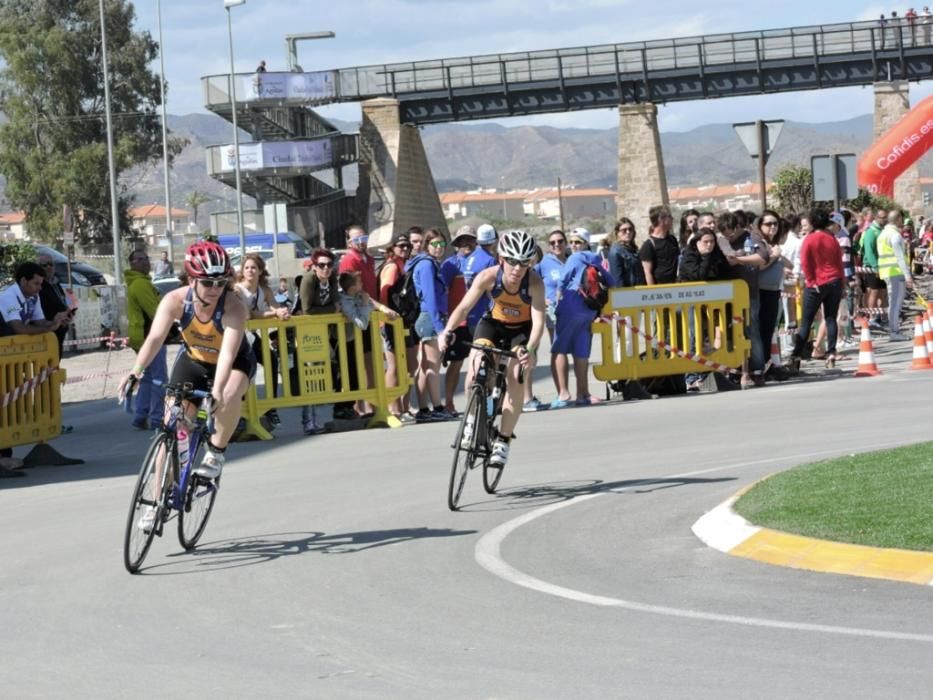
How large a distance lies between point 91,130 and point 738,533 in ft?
285

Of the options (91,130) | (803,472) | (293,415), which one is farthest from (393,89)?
(803,472)

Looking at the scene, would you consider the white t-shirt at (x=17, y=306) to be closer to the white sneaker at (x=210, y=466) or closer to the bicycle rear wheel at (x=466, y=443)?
the bicycle rear wheel at (x=466, y=443)

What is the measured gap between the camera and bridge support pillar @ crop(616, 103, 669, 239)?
80.1m

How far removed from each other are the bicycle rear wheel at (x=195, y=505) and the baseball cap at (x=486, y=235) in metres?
8.09

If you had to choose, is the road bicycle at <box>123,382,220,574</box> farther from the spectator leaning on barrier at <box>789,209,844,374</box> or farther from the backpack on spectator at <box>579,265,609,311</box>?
the spectator leaning on barrier at <box>789,209,844,374</box>

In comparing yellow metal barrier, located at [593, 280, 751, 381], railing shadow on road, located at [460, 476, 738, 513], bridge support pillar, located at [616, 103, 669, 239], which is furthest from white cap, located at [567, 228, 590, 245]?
bridge support pillar, located at [616, 103, 669, 239]

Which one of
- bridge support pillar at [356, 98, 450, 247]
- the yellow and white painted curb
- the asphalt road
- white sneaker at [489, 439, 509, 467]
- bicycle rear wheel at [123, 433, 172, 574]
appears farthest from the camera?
bridge support pillar at [356, 98, 450, 247]

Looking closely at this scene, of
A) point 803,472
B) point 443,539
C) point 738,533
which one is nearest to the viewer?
point 738,533

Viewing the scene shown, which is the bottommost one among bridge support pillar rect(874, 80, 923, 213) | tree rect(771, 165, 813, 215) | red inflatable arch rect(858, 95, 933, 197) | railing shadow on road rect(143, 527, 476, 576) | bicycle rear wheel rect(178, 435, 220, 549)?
railing shadow on road rect(143, 527, 476, 576)

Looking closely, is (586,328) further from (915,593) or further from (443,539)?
(915,593)

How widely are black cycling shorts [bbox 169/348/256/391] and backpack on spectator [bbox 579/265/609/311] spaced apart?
906cm

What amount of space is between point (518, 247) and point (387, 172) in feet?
226

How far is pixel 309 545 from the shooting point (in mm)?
10422

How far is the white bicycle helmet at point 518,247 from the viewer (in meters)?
12.1
